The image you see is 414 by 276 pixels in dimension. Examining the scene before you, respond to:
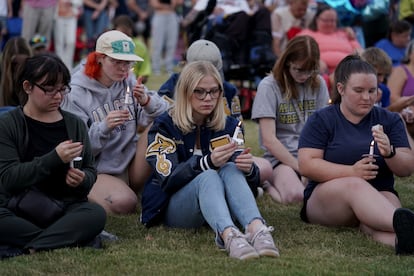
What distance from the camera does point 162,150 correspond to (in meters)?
5.35

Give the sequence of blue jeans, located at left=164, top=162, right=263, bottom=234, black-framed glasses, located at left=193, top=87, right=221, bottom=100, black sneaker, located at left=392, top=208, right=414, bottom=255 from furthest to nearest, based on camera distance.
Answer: black-framed glasses, located at left=193, top=87, right=221, bottom=100
blue jeans, located at left=164, top=162, right=263, bottom=234
black sneaker, located at left=392, top=208, right=414, bottom=255

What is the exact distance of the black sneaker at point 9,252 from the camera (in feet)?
15.7

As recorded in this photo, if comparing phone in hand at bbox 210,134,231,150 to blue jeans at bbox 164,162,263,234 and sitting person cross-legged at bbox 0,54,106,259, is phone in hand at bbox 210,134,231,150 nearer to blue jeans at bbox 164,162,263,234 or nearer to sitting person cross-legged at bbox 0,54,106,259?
blue jeans at bbox 164,162,263,234

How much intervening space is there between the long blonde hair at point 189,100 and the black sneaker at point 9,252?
1241 millimetres

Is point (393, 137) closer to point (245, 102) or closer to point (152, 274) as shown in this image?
point (152, 274)

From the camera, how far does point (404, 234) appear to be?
477cm

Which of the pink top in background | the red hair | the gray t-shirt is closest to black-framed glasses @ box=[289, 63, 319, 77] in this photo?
the gray t-shirt

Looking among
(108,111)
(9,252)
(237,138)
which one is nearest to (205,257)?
(237,138)

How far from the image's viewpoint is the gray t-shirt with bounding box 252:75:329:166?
6.69m

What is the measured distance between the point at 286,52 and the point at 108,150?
1497 millimetres

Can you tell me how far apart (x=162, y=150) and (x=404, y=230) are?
5.00 feet

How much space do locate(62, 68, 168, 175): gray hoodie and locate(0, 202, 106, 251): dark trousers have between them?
1012 mm

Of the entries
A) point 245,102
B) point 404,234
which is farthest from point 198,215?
point 245,102

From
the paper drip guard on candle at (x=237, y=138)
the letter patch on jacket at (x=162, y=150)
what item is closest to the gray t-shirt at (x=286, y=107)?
the paper drip guard on candle at (x=237, y=138)
